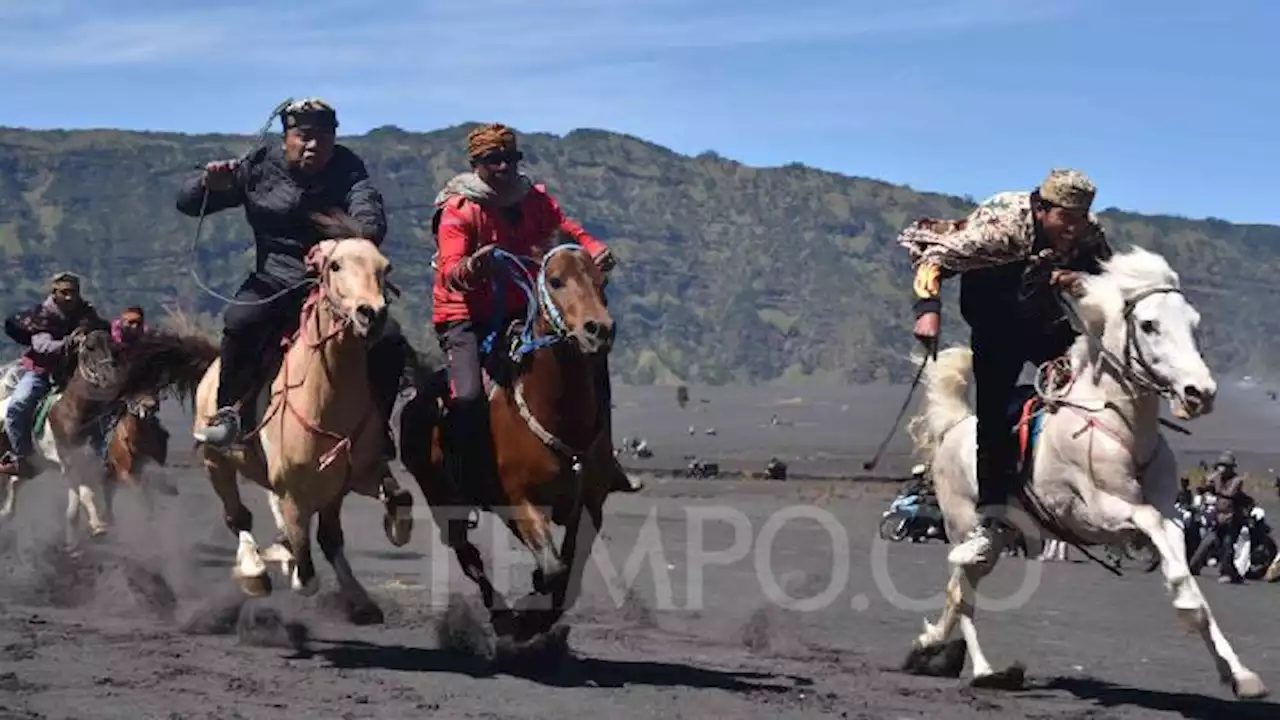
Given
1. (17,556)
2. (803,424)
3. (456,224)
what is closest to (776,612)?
(456,224)

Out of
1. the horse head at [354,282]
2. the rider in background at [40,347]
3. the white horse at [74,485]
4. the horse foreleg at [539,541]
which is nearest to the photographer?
the horse head at [354,282]

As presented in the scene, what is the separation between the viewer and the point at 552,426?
1015 centimetres

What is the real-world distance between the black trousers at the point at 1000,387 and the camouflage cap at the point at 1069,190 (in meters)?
0.81

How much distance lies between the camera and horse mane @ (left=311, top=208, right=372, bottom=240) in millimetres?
10852

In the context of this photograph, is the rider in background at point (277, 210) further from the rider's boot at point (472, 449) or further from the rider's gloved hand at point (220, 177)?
the rider's boot at point (472, 449)

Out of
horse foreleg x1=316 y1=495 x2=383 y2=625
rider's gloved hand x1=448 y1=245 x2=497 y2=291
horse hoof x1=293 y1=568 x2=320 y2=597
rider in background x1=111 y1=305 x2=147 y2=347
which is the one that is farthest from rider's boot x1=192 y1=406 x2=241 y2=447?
rider in background x1=111 y1=305 x2=147 y2=347

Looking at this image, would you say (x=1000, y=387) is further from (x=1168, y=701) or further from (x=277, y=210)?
(x=277, y=210)

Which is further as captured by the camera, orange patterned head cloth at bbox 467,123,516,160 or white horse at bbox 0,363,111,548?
white horse at bbox 0,363,111,548

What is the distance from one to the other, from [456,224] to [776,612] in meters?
6.31

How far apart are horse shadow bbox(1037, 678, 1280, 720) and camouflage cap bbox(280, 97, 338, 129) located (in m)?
5.48

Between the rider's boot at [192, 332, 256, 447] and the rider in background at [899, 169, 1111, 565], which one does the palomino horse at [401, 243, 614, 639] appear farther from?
the rider in background at [899, 169, 1111, 565]

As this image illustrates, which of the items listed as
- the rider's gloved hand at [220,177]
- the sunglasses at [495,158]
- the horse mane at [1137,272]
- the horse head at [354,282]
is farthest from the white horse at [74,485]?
the horse mane at [1137,272]

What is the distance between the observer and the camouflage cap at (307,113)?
11.3 metres

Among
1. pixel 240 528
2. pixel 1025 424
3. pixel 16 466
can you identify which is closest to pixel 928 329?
pixel 1025 424
